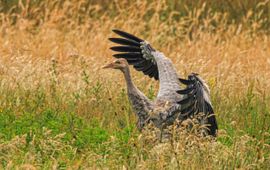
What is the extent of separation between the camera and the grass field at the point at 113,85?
24.9 ft

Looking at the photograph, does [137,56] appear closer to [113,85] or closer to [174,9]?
[113,85]

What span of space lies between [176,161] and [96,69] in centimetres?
400

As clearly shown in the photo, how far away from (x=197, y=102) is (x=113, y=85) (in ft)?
7.84

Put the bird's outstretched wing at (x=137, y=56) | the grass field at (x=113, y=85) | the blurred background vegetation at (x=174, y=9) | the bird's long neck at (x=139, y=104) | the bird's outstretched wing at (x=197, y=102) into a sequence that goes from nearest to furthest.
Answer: the grass field at (x=113, y=85), the bird's outstretched wing at (x=197, y=102), the bird's long neck at (x=139, y=104), the bird's outstretched wing at (x=137, y=56), the blurred background vegetation at (x=174, y=9)

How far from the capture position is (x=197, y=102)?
8477 mm

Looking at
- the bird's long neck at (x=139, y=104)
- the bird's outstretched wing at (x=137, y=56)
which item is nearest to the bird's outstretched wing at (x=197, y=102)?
the bird's long neck at (x=139, y=104)

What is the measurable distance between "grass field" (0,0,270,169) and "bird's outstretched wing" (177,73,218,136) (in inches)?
7.8

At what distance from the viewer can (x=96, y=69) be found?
11094 mm

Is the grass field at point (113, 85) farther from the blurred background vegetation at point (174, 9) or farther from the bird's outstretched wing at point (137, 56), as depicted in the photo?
the bird's outstretched wing at point (137, 56)

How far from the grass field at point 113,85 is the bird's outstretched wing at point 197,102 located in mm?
199

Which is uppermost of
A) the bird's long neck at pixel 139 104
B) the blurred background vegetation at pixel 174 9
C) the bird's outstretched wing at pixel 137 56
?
the blurred background vegetation at pixel 174 9

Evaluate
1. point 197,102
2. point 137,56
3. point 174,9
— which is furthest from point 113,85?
point 174,9

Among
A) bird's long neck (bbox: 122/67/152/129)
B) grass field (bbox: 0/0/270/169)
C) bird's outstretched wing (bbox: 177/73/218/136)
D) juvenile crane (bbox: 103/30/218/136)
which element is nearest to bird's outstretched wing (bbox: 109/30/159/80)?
juvenile crane (bbox: 103/30/218/136)

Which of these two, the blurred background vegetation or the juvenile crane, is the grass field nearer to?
the blurred background vegetation
